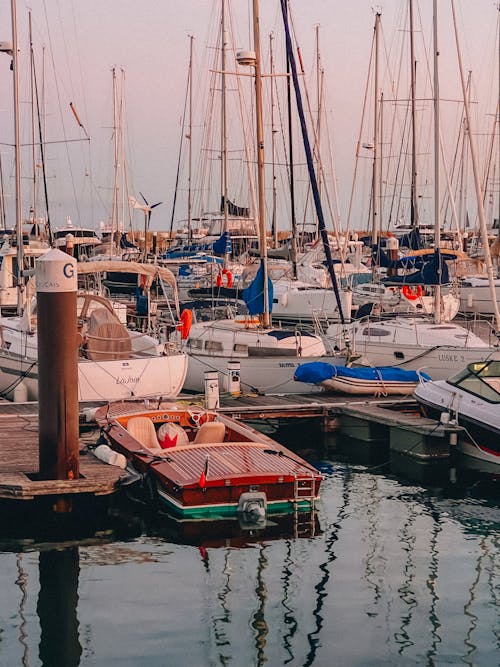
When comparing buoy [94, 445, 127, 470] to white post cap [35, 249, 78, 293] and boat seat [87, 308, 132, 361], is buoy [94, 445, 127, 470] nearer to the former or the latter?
white post cap [35, 249, 78, 293]

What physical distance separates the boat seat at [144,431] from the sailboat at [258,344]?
20.2 ft

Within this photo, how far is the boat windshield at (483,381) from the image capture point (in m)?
17.1

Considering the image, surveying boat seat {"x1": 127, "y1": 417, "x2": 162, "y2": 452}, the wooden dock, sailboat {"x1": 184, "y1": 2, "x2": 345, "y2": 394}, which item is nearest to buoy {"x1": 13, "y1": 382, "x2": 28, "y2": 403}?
the wooden dock

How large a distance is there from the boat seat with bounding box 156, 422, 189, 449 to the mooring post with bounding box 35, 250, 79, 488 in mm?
2777

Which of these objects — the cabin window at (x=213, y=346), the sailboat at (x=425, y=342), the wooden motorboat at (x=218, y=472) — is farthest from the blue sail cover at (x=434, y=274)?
the wooden motorboat at (x=218, y=472)

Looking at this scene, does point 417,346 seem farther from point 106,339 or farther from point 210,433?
point 210,433

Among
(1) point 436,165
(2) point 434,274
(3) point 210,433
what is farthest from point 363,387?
(3) point 210,433

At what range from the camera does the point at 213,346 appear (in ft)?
A: 77.6

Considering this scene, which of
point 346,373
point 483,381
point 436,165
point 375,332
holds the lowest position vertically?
point 346,373

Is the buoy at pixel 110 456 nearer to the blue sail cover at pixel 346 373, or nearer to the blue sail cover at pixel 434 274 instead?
the blue sail cover at pixel 346 373

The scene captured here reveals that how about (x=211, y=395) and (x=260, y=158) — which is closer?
(x=211, y=395)

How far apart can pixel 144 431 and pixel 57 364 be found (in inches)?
138

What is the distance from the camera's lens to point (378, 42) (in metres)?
38.9

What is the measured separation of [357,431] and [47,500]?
7.71 m
